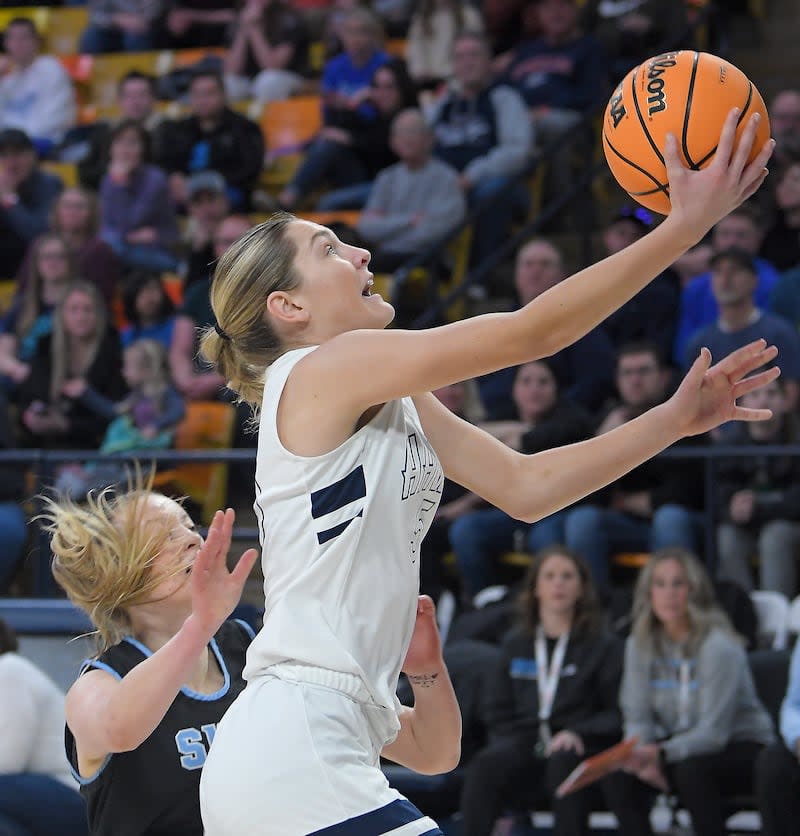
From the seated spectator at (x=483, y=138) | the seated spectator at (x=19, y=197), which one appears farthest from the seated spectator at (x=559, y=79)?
the seated spectator at (x=19, y=197)

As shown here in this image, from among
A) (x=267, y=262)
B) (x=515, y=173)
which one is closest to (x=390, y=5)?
(x=515, y=173)

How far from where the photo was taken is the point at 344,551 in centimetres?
244

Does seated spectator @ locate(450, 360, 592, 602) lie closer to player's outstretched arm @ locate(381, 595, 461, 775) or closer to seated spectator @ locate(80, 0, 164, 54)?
player's outstretched arm @ locate(381, 595, 461, 775)

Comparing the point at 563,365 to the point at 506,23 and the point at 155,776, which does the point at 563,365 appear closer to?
the point at 506,23

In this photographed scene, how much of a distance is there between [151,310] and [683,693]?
376 cm

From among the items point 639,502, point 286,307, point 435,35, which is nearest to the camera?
point 286,307

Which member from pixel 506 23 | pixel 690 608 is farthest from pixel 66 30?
pixel 690 608

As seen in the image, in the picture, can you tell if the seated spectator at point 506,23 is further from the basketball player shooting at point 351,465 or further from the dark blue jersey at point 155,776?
the basketball player shooting at point 351,465

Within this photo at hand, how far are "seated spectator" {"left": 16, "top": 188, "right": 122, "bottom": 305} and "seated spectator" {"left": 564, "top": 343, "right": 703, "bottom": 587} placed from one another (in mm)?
3272

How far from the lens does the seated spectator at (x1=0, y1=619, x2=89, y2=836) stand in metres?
4.81

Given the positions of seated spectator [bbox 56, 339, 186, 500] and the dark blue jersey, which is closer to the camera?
the dark blue jersey

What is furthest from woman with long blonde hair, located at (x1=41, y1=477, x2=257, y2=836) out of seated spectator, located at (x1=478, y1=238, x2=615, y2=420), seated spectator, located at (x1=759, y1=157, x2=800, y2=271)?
seated spectator, located at (x1=759, y1=157, x2=800, y2=271)

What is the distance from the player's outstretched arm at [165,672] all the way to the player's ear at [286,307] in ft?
1.18

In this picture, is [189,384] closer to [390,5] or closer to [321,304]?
[390,5]
